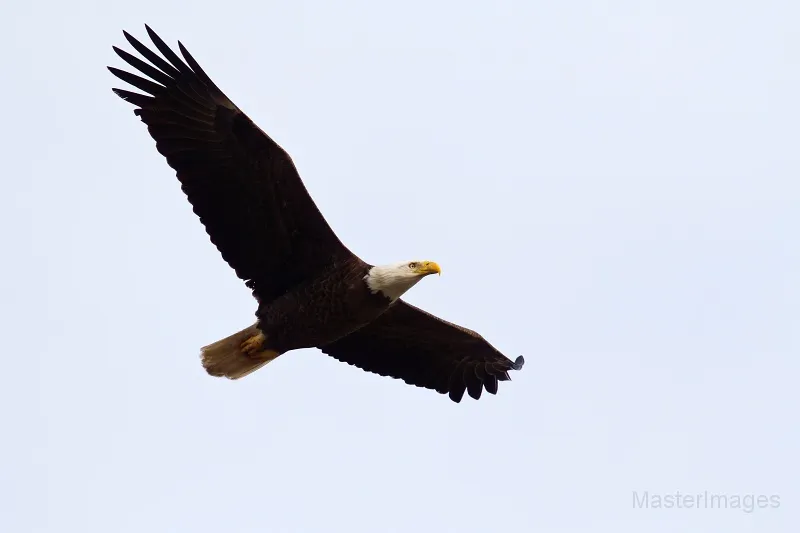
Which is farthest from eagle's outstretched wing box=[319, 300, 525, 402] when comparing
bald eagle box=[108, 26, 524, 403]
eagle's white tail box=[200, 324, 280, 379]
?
eagle's white tail box=[200, 324, 280, 379]

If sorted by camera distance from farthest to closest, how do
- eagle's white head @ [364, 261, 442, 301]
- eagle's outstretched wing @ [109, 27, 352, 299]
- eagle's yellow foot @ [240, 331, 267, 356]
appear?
eagle's yellow foot @ [240, 331, 267, 356] < eagle's white head @ [364, 261, 442, 301] < eagle's outstretched wing @ [109, 27, 352, 299]

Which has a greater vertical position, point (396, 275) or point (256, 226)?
point (256, 226)

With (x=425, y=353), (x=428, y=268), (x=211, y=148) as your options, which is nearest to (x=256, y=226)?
(x=211, y=148)

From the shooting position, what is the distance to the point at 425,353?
16391 millimetres

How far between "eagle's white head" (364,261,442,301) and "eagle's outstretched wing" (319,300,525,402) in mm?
1133

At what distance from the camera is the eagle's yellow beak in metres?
14.5

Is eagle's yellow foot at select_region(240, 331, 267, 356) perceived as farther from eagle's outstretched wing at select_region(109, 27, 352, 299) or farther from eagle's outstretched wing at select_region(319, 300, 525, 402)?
eagle's outstretched wing at select_region(109, 27, 352, 299)

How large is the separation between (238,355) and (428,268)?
2310 millimetres

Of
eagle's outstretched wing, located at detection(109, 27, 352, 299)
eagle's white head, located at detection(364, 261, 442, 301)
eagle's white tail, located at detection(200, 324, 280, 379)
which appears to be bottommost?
eagle's white tail, located at detection(200, 324, 280, 379)

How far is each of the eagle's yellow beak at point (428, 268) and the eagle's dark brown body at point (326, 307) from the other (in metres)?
0.45

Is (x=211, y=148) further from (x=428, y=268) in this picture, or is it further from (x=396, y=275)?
(x=428, y=268)

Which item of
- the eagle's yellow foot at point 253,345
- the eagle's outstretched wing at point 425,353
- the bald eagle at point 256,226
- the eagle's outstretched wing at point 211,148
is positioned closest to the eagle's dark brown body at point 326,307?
the bald eagle at point 256,226

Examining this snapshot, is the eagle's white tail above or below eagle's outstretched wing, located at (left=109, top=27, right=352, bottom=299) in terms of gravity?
below

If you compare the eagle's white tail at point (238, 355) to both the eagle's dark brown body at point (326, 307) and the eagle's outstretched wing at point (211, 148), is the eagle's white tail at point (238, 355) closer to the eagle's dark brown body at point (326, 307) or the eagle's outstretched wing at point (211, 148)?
the eagle's dark brown body at point (326, 307)
